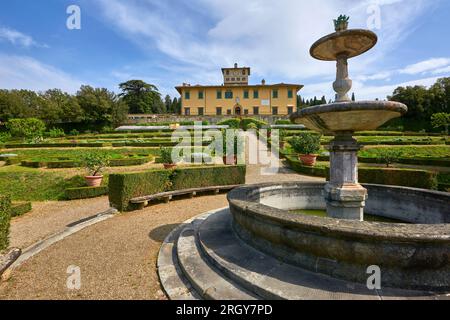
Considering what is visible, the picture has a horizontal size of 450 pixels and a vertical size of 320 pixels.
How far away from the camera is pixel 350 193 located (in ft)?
14.7

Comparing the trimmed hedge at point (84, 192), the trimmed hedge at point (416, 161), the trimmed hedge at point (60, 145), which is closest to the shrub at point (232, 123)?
the trimmed hedge at point (60, 145)

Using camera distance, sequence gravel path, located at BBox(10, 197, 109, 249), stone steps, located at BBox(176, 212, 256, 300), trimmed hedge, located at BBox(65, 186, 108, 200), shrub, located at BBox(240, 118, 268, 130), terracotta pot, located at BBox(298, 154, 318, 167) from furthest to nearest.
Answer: shrub, located at BBox(240, 118, 268, 130), terracotta pot, located at BBox(298, 154, 318, 167), trimmed hedge, located at BBox(65, 186, 108, 200), gravel path, located at BBox(10, 197, 109, 249), stone steps, located at BBox(176, 212, 256, 300)

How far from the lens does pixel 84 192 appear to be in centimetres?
1059

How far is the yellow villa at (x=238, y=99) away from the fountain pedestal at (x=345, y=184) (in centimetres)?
4272

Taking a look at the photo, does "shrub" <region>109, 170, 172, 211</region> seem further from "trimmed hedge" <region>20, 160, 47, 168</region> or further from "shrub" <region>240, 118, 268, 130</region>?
"shrub" <region>240, 118, 268, 130</region>

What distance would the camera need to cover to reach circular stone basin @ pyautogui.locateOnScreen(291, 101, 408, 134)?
370cm

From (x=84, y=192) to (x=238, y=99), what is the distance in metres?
40.2

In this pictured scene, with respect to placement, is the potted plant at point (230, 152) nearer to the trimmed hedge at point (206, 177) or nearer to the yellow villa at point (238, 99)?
the trimmed hedge at point (206, 177)

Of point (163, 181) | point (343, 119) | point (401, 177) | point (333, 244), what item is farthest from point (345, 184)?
point (163, 181)

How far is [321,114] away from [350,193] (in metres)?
1.72

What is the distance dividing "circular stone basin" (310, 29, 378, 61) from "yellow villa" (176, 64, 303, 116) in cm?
4223

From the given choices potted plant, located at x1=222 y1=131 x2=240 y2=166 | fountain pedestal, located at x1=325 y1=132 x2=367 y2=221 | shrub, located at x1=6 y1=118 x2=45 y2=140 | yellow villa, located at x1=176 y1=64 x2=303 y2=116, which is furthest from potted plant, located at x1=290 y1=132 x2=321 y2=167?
shrub, located at x1=6 y1=118 x2=45 y2=140

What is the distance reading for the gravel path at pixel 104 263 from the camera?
3510mm
